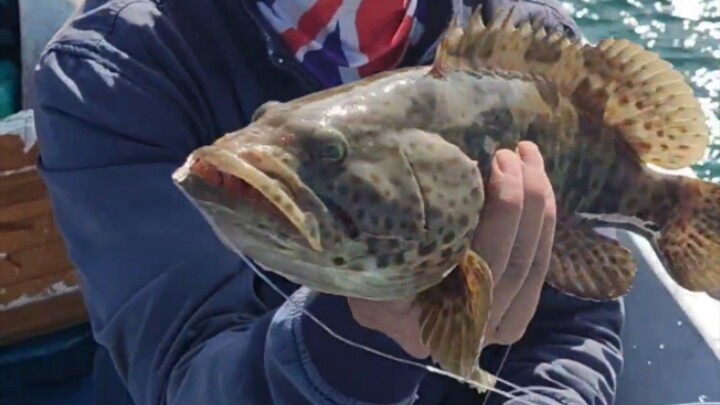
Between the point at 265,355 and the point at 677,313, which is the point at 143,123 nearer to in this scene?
the point at 265,355

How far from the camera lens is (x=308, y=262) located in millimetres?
1426

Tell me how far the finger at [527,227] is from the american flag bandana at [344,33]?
805 mm

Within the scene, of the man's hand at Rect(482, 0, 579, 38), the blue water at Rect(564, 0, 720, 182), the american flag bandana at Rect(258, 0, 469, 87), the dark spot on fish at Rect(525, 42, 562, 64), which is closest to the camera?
the dark spot on fish at Rect(525, 42, 562, 64)

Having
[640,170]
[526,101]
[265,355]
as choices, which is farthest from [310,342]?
[640,170]

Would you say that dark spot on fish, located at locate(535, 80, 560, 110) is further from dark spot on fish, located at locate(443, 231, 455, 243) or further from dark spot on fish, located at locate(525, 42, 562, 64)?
dark spot on fish, located at locate(443, 231, 455, 243)

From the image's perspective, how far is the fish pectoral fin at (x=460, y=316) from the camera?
1.55m

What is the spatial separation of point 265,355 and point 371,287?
45cm

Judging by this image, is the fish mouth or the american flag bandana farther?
the american flag bandana

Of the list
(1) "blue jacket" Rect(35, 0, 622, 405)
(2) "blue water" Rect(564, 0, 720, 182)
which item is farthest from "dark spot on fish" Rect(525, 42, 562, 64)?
(2) "blue water" Rect(564, 0, 720, 182)

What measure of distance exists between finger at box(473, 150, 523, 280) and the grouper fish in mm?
21

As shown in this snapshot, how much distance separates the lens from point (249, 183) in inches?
53.3

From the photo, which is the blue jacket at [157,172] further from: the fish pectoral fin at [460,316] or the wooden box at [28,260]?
the wooden box at [28,260]

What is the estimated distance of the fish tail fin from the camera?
1.94 metres

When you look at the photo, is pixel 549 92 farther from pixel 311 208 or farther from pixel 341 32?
pixel 341 32
